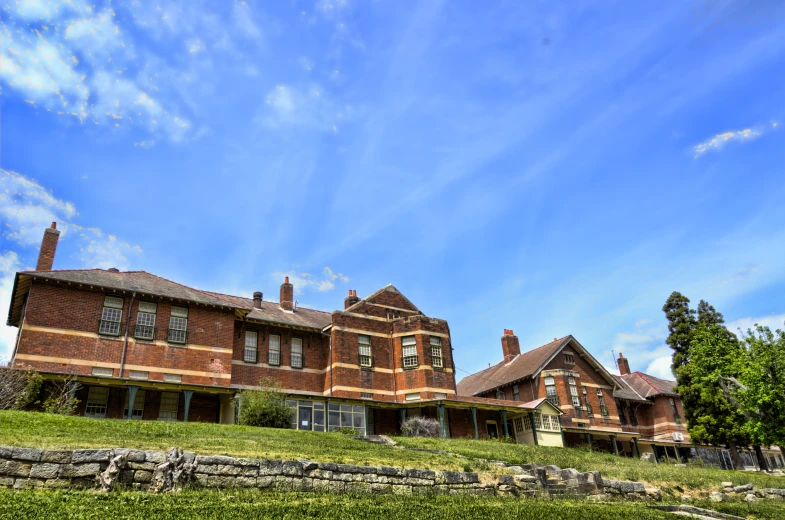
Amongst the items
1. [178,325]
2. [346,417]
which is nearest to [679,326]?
[346,417]

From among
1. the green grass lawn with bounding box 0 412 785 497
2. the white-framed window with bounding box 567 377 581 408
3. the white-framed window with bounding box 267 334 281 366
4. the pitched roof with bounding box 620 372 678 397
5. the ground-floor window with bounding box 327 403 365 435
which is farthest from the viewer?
the pitched roof with bounding box 620 372 678 397

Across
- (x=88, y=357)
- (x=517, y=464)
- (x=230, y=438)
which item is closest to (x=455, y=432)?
(x=517, y=464)

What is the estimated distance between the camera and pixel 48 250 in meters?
28.7

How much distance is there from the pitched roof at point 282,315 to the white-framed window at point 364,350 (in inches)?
110

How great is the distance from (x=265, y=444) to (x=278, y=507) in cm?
716

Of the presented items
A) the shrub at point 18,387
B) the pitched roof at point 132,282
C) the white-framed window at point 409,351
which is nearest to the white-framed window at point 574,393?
the white-framed window at point 409,351

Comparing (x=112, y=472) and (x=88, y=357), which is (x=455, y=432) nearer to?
(x=88, y=357)

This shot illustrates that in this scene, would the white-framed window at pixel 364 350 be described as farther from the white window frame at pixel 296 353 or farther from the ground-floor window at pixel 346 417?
the ground-floor window at pixel 346 417

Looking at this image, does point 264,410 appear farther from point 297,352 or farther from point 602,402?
point 602,402

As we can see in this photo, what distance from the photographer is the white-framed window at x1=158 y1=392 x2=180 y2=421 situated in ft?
90.4

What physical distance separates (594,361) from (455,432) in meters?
17.0

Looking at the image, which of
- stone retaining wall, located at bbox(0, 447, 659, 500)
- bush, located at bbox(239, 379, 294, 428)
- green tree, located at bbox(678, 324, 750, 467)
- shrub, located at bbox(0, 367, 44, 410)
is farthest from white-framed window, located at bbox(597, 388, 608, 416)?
shrub, located at bbox(0, 367, 44, 410)

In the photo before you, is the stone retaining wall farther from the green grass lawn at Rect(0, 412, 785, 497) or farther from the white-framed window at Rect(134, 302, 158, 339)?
the white-framed window at Rect(134, 302, 158, 339)

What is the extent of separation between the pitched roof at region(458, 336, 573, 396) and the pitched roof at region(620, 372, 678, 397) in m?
11.8
